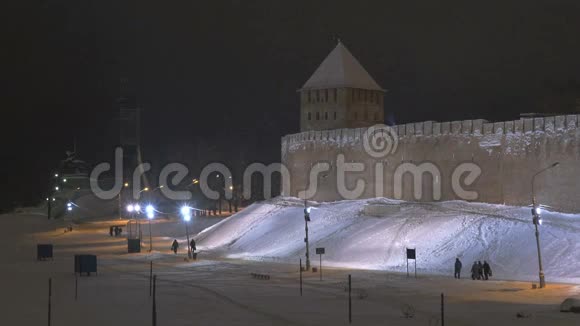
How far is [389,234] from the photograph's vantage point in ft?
112

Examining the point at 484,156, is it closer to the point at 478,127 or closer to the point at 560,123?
the point at 478,127

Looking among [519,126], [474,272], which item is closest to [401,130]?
[519,126]

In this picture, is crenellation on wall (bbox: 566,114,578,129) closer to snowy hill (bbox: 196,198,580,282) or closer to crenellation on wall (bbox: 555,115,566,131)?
crenellation on wall (bbox: 555,115,566,131)

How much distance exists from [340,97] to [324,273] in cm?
2436

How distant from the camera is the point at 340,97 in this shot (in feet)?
169

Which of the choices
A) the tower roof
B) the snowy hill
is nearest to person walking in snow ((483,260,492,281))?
the snowy hill

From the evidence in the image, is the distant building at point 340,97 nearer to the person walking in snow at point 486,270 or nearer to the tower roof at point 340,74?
the tower roof at point 340,74

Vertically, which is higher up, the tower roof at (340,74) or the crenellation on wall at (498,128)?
the tower roof at (340,74)

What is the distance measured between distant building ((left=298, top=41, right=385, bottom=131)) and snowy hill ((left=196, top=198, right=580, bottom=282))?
903 cm

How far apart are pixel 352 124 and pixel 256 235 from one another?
13586 mm

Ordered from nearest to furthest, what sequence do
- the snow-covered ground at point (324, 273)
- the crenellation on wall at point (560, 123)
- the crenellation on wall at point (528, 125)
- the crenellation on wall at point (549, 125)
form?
the snow-covered ground at point (324, 273) → the crenellation on wall at point (560, 123) → the crenellation on wall at point (549, 125) → the crenellation on wall at point (528, 125)

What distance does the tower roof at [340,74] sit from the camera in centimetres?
5222

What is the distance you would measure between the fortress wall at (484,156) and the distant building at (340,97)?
17.0 ft

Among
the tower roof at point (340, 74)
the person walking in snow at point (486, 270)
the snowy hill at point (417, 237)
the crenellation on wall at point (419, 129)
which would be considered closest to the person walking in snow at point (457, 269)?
the person walking in snow at point (486, 270)
